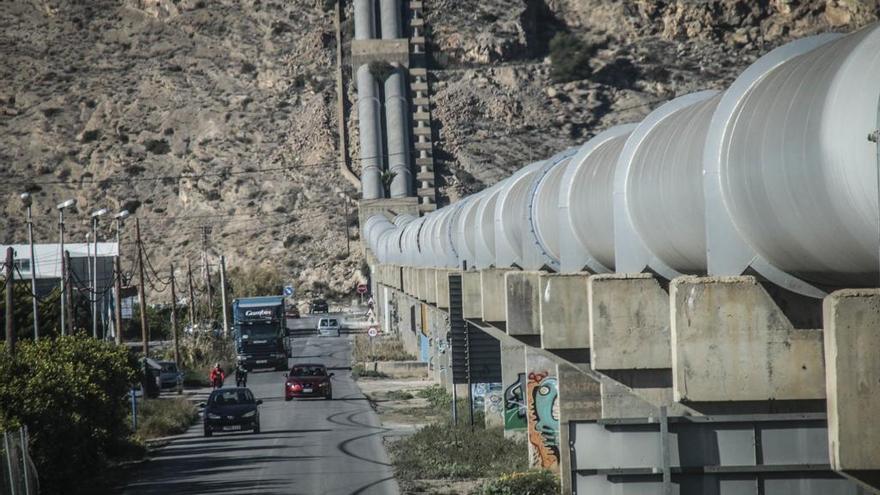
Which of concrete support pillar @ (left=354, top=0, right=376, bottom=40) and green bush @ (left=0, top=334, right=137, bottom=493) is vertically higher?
concrete support pillar @ (left=354, top=0, right=376, bottom=40)

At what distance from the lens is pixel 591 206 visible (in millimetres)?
14016

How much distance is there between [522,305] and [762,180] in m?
11.6

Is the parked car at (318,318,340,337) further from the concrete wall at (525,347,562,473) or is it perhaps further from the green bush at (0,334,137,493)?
the concrete wall at (525,347,562,473)

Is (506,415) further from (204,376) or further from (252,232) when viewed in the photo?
(252,232)

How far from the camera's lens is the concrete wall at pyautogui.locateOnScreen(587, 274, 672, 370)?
1192cm

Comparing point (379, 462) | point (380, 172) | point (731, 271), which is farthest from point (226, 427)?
point (380, 172)

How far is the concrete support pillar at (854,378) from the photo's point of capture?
683 cm

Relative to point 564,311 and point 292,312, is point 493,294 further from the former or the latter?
point 292,312

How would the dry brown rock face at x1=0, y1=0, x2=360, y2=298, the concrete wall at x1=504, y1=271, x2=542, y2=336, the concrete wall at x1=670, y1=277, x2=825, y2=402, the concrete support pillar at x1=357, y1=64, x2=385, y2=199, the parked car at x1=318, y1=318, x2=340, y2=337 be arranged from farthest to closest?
the dry brown rock face at x1=0, y1=0, x2=360, y2=298, the concrete support pillar at x1=357, y1=64, x2=385, y2=199, the parked car at x1=318, y1=318, x2=340, y2=337, the concrete wall at x1=504, y1=271, x2=542, y2=336, the concrete wall at x1=670, y1=277, x2=825, y2=402

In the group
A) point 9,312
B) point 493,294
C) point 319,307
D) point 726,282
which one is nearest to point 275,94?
point 319,307

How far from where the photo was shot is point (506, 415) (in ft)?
101

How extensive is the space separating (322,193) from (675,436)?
110m

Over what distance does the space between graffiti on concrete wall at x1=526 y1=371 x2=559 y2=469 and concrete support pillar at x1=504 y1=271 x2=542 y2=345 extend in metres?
7.29

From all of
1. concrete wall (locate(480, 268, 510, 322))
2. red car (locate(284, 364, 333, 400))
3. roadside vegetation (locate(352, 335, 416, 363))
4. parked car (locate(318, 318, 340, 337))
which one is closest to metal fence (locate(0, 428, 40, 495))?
concrete wall (locate(480, 268, 510, 322))
